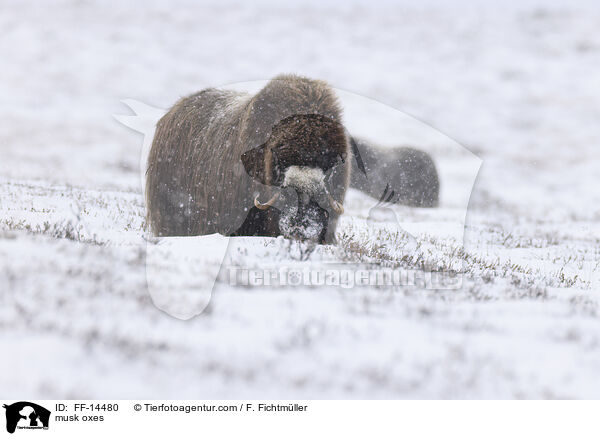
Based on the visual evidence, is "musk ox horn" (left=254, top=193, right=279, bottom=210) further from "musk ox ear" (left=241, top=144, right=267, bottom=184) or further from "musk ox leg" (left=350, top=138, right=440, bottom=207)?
"musk ox leg" (left=350, top=138, right=440, bottom=207)

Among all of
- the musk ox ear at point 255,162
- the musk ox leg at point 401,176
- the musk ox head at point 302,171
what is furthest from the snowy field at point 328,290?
the musk ox ear at point 255,162

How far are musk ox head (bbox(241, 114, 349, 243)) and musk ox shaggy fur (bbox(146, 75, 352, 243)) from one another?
0.01 m

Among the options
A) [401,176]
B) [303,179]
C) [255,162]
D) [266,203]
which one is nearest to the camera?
[303,179]

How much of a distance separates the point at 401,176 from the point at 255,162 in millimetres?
7739

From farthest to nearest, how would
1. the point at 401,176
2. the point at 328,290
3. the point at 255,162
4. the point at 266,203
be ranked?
the point at 401,176
the point at 255,162
the point at 266,203
the point at 328,290

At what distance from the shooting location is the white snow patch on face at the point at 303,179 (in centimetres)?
532

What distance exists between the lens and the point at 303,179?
532cm

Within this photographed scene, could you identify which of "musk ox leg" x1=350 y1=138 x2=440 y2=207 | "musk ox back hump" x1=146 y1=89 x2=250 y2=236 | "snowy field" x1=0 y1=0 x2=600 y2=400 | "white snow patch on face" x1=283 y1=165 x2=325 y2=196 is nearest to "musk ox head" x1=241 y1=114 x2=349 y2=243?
"white snow patch on face" x1=283 y1=165 x2=325 y2=196

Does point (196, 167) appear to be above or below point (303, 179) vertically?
above

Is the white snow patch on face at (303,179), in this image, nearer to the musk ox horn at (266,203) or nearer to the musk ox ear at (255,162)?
the musk ox horn at (266,203)

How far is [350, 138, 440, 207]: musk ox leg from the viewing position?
37.9 ft

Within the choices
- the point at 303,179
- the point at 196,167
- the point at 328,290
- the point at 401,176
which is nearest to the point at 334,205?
the point at 303,179

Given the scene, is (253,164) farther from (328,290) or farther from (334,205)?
(328,290)

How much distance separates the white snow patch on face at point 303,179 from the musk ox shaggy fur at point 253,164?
0.01 meters
